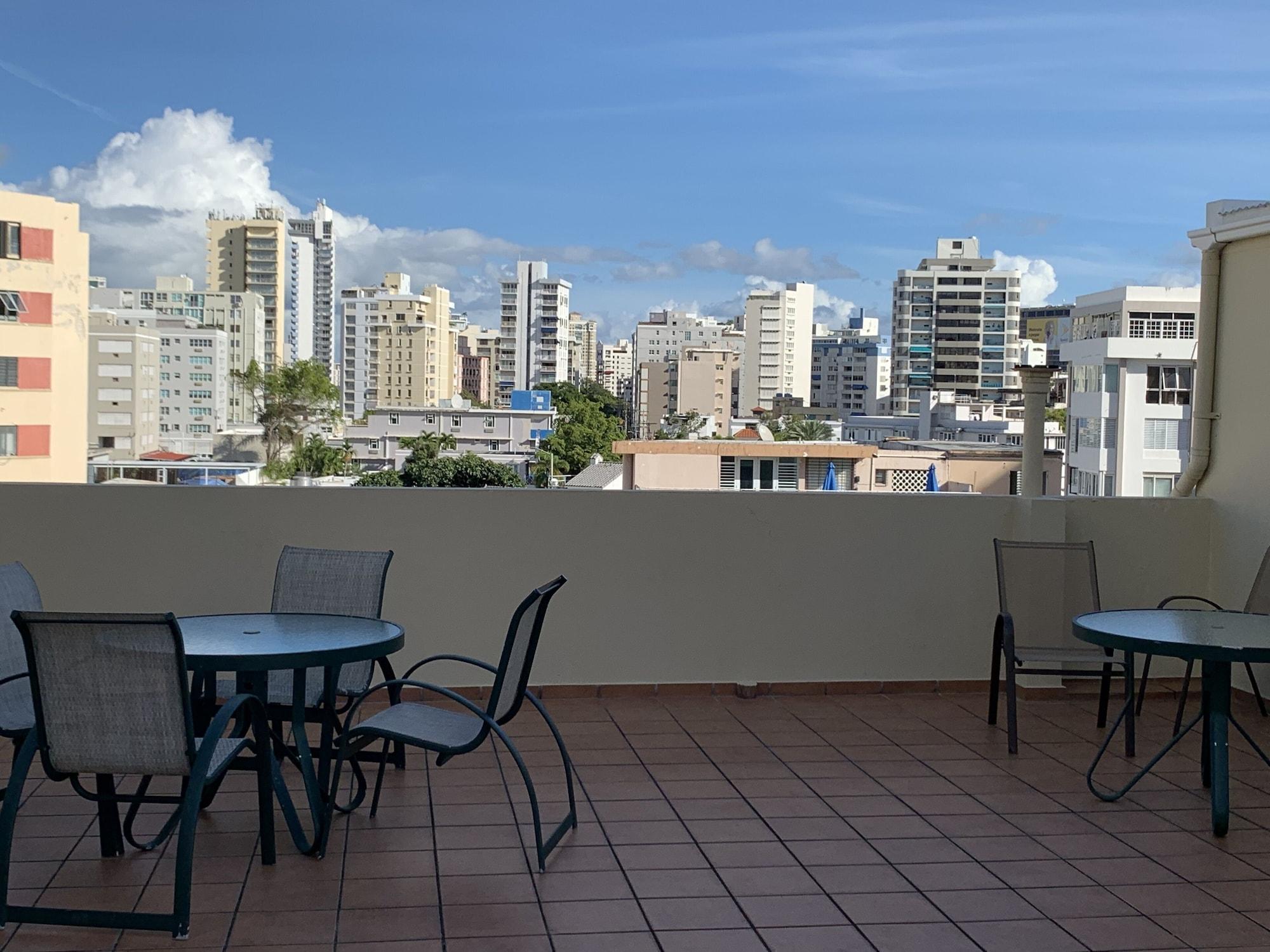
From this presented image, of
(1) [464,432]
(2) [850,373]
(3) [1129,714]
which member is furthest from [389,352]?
(3) [1129,714]

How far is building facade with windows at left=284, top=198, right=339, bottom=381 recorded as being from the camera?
11000cm

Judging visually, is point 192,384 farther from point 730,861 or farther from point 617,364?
point 730,861

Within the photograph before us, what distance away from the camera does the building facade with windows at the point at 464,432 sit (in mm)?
76625

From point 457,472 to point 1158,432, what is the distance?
103 feet

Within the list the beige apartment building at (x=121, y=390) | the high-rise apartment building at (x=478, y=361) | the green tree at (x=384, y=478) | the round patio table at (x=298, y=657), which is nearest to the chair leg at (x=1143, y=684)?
the round patio table at (x=298, y=657)

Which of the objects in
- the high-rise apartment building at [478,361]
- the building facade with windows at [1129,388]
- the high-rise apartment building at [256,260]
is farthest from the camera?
the high-rise apartment building at [478,361]

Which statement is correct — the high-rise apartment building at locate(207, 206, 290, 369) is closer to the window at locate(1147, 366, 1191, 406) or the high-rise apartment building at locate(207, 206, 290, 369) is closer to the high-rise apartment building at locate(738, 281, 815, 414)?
the high-rise apartment building at locate(738, 281, 815, 414)

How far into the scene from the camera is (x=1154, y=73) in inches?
2261

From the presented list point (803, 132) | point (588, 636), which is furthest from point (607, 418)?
point (588, 636)

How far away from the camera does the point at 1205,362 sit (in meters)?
6.27

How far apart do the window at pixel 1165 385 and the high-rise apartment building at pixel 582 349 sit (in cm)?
8461

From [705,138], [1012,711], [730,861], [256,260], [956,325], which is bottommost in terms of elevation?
[730,861]

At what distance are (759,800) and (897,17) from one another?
51.3 m

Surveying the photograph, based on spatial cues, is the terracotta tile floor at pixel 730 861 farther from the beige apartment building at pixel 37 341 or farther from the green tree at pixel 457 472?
the green tree at pixel 457 472
